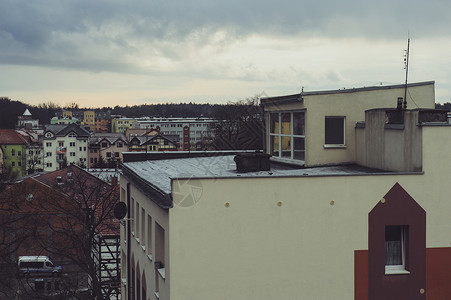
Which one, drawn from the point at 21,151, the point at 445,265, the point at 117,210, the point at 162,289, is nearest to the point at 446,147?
the point at 445,265

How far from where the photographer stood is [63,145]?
161625 mm

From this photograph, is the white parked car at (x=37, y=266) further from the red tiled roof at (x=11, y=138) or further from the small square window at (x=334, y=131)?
the red tiled roof at (x=11, y=138)

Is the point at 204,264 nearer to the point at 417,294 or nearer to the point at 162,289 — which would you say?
the point at 162,289

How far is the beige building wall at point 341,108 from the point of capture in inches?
813

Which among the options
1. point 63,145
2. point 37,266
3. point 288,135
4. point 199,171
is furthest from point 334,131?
point 63,145

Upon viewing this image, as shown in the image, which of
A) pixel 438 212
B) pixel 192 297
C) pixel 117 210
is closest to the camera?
pixel 192 297

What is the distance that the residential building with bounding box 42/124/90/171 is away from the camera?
160 m

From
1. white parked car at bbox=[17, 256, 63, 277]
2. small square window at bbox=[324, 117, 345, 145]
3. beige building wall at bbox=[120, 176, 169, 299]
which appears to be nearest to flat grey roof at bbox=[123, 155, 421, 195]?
beige building wall at bbox=[120, 176, 169, 299]

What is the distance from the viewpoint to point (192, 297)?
15812 mm

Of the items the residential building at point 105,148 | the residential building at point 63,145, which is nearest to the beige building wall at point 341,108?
the residential building at point 63,145

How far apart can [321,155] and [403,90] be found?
3746 millimetres

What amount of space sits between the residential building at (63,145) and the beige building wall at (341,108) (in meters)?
143

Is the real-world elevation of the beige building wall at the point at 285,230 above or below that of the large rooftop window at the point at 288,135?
below

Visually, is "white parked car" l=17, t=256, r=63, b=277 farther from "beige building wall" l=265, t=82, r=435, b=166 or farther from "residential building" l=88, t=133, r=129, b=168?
"residential building" l=88, t=133, r=129, b=168
